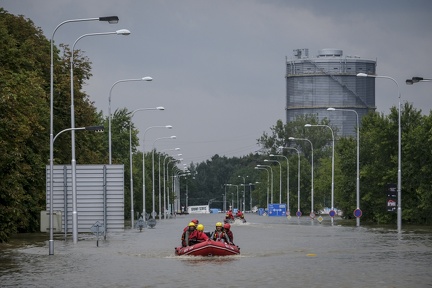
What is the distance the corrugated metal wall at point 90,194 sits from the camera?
5653 centimetres

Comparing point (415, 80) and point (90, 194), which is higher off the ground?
point (415, 80)

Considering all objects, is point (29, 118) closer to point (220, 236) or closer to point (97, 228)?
point (97, 228)

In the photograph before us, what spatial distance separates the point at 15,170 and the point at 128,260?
52.7 ft

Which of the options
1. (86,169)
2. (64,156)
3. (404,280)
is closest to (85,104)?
(64,156)

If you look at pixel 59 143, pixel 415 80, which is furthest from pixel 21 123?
pixel 415 80

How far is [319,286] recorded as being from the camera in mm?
26469

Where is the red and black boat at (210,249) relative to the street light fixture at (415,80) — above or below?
below

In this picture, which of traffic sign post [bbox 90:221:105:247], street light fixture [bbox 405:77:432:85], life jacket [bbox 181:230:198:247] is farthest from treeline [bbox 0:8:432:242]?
street light fixture [bbox 405:77:432:85]

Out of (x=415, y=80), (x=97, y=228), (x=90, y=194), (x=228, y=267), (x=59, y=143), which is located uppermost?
(x=415, y=80)

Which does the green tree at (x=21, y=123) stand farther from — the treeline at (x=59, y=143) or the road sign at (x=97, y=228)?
the road sign at (x=97, y=228)

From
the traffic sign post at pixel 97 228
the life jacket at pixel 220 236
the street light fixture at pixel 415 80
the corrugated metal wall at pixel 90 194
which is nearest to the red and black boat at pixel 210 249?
the life jacket at pixel 220 236

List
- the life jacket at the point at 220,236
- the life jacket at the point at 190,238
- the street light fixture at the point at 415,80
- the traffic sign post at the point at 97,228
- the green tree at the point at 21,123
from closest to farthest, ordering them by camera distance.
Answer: the life jacket at the point at 190,238 → the life jacket at the point at 220,236 → the green tree at the point at 21,123 → the traffic sign post at the point at 97,228 → the street light fixture at the point at 415,80

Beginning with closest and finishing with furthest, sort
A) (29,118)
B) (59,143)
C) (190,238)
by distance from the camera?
(190,238)
(29,118)
(59,143)

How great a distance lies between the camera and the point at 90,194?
57156 mm
